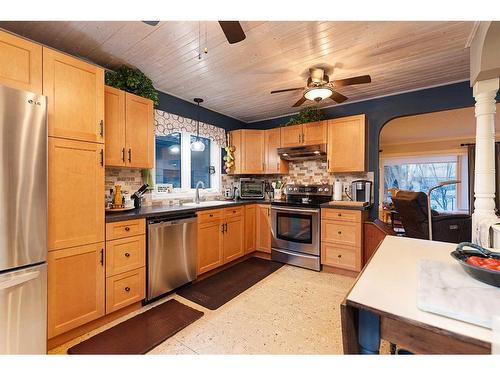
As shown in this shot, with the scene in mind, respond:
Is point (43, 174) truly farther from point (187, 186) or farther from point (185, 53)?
point (187, 186)

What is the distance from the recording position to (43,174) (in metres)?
1.53

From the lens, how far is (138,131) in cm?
248

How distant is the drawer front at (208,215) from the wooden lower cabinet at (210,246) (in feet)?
0.13

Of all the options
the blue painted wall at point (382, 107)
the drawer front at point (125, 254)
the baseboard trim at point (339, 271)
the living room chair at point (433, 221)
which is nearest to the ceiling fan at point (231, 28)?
the drawer front at point (125, 254)

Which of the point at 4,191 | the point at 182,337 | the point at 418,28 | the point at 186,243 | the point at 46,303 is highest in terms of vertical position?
the point at 418,28

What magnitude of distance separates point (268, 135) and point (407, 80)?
2.10 meters

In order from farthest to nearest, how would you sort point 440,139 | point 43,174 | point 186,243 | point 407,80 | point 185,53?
point 440,139
point 407,80
point 186,243
point 185,53
point 43,174

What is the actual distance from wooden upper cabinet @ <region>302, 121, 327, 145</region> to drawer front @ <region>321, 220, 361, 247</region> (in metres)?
1.28

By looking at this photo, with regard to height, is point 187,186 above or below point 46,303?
above

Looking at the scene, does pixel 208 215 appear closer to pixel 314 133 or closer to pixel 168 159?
pixel 168 159

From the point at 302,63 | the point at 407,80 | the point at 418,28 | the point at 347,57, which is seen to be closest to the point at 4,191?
the point at 302,63

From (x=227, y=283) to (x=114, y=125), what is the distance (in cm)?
221

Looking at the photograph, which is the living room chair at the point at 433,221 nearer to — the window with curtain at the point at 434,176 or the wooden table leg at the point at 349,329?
the wooden table leg at the point at 349,329

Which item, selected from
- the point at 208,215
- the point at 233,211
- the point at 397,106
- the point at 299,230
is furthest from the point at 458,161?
the point at 208,215
